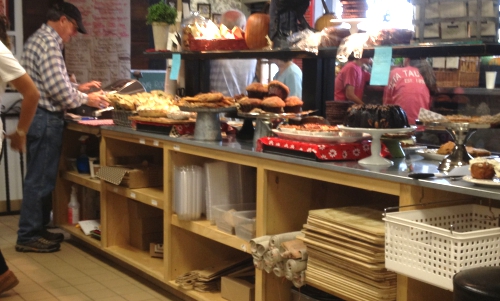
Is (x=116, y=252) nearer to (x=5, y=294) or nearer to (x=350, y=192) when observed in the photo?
(x=5, y=294)

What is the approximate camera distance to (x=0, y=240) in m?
5.20

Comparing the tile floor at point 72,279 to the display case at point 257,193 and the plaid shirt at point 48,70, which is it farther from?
the plaid shirt at point 48,70

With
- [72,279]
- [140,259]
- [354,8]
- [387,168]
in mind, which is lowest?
[72,279]

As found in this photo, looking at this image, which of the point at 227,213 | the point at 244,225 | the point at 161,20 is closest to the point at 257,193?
the point at 244,225

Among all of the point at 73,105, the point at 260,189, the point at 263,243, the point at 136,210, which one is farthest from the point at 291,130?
the point at 73,105

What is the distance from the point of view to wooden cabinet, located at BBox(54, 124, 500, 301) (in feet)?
8.07

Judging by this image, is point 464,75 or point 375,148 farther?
point 464,75

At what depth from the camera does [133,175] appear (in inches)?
170

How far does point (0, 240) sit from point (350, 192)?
3.13 m

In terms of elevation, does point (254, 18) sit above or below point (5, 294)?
above

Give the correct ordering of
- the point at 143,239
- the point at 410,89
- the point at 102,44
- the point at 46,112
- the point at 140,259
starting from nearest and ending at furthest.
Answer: the point at 140,259, the point at 143,239, the point at 46,112, the point at 410,89, the point at 102,44

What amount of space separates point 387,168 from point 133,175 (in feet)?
7.17

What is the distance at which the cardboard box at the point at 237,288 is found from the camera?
11.1ft

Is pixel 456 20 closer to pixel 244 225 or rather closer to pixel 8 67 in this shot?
pixel 244 225
